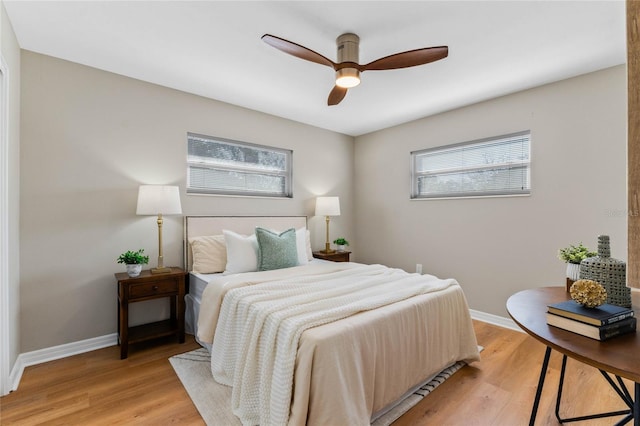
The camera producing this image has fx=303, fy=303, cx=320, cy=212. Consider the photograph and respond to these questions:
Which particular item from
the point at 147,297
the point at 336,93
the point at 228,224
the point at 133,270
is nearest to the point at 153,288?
the point at 147,297

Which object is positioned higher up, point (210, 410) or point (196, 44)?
point (196, 44)

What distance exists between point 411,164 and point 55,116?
3.90 metres

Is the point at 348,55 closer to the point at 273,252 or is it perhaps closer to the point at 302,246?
the point at 273,252

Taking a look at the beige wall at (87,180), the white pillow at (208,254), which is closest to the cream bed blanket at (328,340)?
the white pillow at (208,254)

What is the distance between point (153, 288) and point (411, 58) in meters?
2.78

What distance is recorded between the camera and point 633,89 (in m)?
0.58

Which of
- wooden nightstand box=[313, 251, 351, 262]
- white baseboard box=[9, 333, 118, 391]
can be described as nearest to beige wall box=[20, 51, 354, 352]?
white baseboard box=[9, 333, 118, 391]

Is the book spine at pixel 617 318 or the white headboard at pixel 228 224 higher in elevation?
the white headboard at pixel 228 224

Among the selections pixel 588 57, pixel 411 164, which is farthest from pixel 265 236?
pixel 588 57

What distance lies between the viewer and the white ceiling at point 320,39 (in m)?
1.96

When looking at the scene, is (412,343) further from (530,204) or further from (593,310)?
(530,204)

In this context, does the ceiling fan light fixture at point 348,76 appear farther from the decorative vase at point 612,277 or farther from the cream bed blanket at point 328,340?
the decorative vase at point 612,277

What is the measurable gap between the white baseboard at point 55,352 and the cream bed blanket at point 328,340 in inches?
46.4

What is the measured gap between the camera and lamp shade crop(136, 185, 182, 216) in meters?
2.71
